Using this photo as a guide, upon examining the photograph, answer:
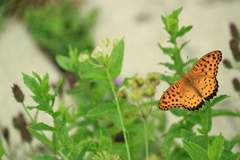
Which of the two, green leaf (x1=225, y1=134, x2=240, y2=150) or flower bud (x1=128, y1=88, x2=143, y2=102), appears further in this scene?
flower bud (x1=128, y1=88, x2=143, y2=102)

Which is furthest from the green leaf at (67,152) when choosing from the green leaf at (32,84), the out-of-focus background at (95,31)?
the out-of-focus background at (95,31)

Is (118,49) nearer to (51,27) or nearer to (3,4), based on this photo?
(51,27)

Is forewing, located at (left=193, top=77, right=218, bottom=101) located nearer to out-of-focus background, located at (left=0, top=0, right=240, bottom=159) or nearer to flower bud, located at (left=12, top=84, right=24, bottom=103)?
flower bud, located at (left=12, top=84, right=24, bottom=103)

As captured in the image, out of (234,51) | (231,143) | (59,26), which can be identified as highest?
(59,26)

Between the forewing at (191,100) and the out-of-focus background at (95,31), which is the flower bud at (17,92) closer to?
the forewing at (191,100)

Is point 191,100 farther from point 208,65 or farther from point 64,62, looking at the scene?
point 64,62

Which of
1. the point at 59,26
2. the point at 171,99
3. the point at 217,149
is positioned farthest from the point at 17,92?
the point at 59,26

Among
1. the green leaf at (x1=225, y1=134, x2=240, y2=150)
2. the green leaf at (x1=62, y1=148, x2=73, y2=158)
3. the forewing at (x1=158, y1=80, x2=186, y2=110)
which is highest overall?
the green leaf at (x1=62, y1=148, x2=73, y2=158)

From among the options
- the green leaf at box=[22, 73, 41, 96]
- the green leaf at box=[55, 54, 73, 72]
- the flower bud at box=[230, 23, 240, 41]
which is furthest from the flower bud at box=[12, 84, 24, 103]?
the flower bud at box=[230, 23, 240, 41]

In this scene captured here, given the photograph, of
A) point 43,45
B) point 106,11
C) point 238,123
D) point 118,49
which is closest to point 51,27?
point 43,45
